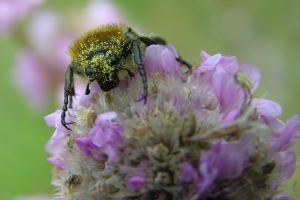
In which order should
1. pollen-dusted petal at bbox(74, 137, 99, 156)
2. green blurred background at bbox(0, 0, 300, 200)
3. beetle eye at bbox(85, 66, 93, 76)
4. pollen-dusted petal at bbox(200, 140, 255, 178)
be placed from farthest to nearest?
green blurred background at bbox(0, 0, 300, 200), beetle eye at bbox(85, 66, 93, 76), pollen-dusted petal at bbox(74, 137, 99, 156), pollen-dusted petal at bbox(200, 140, 255, 178)

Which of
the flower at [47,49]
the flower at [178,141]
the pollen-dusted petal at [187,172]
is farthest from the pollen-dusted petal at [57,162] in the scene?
the flower at [47,49]

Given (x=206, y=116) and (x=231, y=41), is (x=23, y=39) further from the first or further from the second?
(x=206, y=116)

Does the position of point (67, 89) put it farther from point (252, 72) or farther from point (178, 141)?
point (252, 72)

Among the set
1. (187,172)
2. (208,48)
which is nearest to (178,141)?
(187,172)

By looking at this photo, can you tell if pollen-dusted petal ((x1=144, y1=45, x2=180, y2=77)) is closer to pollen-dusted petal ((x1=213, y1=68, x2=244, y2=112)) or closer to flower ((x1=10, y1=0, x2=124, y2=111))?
pollen-dusted petal ((x1=213, y1=68, x2=244, y2=112))

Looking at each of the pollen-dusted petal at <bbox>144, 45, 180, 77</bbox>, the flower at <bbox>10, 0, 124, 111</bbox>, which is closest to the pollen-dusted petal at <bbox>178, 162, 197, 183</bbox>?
the pollen-dusted petal at <bbox>144, 45, 180, 77</bbox>

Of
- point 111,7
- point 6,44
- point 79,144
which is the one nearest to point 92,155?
point 79,144
